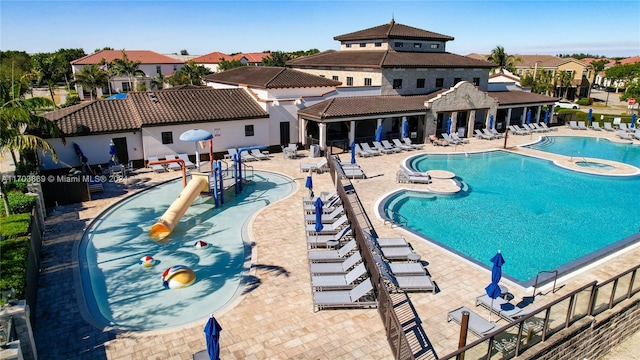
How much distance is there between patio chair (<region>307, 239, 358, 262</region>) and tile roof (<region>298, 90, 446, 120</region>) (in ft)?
52.2

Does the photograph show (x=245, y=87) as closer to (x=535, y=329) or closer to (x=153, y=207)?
(x=153, y=207)

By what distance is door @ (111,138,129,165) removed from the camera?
2622 cm

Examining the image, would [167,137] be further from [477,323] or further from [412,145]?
[477,323]

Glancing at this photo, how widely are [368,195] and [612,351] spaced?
40.1ft

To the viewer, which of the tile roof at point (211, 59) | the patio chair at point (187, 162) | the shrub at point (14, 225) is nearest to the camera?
the shrub at point (14, 225)

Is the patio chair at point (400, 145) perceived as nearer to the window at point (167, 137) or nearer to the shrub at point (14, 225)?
the window at point (167, 137)

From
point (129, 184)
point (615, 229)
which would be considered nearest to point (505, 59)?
point (615, 229)

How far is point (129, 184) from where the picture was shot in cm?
2372

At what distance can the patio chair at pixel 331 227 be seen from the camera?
16703 millimetres

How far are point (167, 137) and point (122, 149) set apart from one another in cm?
281

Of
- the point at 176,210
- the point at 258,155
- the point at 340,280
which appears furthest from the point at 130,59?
the point at 340,280

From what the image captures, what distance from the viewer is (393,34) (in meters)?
39.4

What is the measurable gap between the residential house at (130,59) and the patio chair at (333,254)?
63536 mm

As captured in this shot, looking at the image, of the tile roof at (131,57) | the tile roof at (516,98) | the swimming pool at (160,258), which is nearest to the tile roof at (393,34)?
the tile roof at (516,98)
